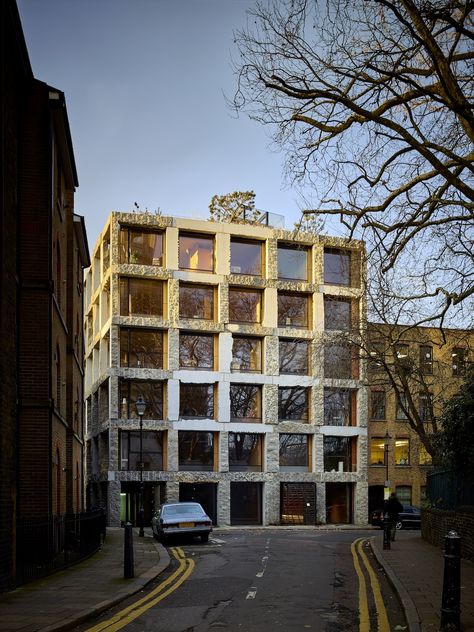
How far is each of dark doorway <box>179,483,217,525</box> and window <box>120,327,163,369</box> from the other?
302 inches

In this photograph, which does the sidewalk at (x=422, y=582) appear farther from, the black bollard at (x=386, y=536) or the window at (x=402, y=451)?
the window at (x=402, y=451)

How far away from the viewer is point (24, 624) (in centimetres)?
1021

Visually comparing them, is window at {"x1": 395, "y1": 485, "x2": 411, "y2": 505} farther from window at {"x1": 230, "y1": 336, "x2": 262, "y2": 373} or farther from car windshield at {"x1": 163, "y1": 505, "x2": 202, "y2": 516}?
car windshield at {"x1": 163, "y1": 505, "x2": 202, "y2": 516}

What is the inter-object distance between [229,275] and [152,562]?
33972 millimetres

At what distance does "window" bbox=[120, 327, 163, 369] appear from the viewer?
50844 millimetres

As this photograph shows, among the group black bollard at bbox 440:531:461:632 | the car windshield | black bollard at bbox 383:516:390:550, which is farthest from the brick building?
black bollard at bbox 383:516:390:550

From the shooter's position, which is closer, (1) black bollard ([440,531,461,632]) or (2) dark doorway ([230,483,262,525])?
(1) black bollard ([440,531,461,632])

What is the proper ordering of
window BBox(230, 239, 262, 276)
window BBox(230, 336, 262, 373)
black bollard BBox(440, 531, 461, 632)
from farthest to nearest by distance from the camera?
window BBox(230, 239, 262, 276) < window BBox(230, 336, 262, 373) < black bollard BBox(440, 531, 461, 632)

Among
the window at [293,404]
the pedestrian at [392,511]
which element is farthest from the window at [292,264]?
the pedestrian at [392,511]

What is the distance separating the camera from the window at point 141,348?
5084 cm

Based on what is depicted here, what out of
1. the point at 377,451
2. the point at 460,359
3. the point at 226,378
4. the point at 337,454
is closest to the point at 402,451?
the point at 377,451

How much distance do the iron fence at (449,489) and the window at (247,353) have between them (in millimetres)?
26449

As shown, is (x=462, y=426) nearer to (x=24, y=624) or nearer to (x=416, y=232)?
(x=416, y=232)

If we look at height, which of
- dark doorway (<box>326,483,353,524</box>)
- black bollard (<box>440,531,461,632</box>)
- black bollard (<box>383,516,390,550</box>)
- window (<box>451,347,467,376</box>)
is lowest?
dark doorway (<box>326,483,353,524</box>)
